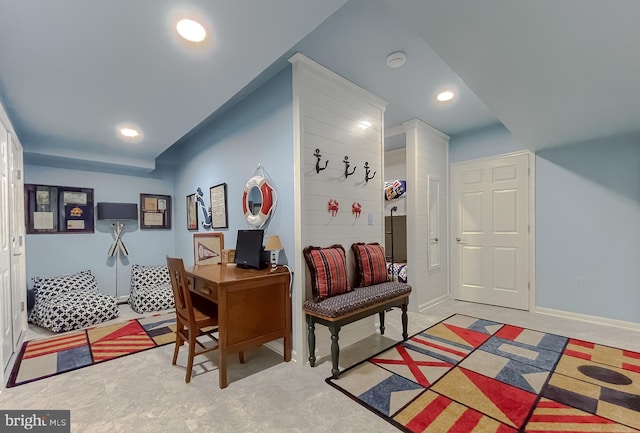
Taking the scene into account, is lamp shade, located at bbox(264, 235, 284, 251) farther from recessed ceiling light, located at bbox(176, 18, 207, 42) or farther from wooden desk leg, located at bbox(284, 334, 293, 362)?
recessed ceiling light, located at bbox(176, 18, 207, 42)

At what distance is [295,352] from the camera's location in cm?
248

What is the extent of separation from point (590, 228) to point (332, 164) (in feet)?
10.5

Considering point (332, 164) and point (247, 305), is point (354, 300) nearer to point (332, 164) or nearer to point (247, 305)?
point (247, 305)

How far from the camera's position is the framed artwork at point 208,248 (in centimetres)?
365

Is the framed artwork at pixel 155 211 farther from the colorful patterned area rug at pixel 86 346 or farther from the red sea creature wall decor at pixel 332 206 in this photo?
the red sea creature wall decor at pixel 332 206

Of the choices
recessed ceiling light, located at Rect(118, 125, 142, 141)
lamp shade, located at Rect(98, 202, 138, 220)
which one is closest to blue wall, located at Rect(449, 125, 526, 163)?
recessed ceiling light, located at Rect(118, 125, 142, 141)

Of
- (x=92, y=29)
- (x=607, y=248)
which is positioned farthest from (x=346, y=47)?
(x=607, y=248)

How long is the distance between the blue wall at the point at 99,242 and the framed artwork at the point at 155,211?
8 centimetres

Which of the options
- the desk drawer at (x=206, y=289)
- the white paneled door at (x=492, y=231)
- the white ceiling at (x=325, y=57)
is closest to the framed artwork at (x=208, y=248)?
the desk drawer at (x=206, y=289)

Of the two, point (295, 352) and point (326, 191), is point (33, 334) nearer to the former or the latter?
point (295, 352)

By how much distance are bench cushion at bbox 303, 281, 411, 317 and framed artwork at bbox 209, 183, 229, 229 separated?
1707mm

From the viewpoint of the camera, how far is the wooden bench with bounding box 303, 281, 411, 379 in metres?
2.18

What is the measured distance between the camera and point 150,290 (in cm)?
416

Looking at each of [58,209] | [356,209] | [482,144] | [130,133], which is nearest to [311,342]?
[356,209]
